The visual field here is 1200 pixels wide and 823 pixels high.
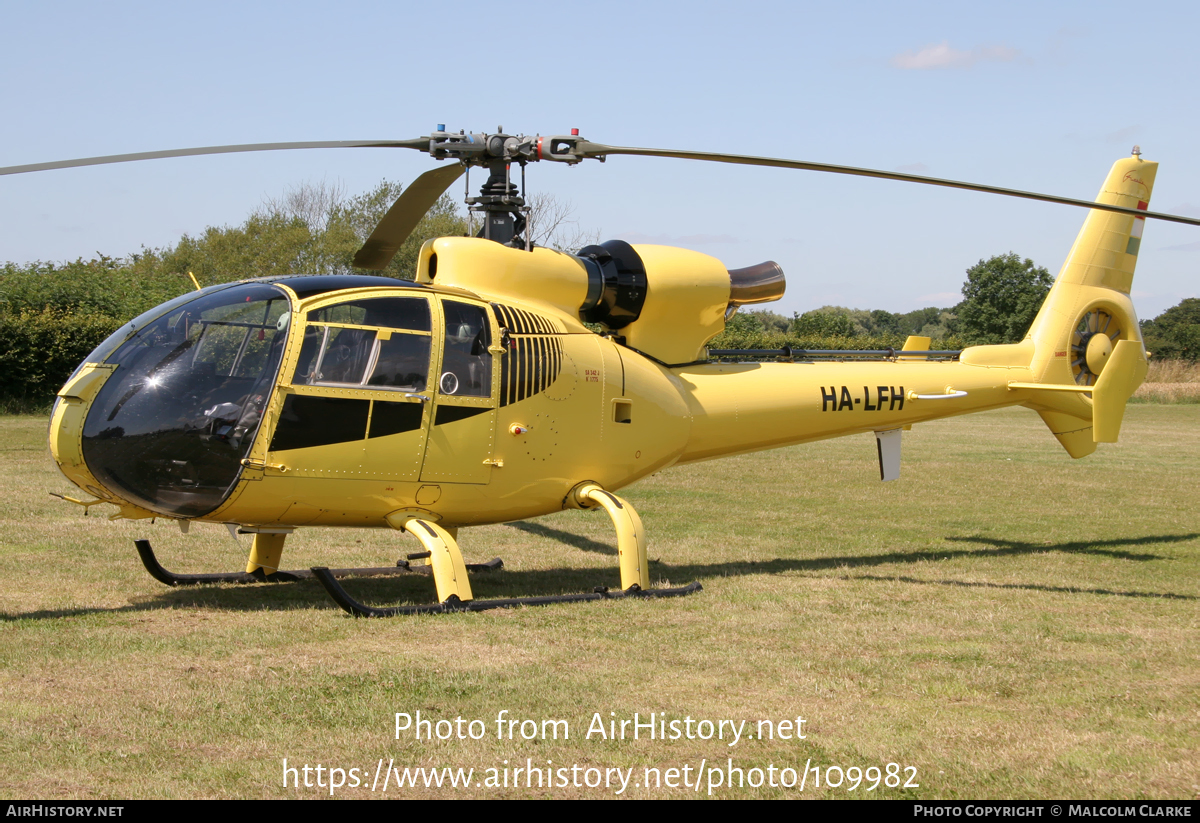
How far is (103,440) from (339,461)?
1511 millimetres

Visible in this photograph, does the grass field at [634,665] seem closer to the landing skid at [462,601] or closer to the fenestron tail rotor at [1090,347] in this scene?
the landing skid at [462,601]

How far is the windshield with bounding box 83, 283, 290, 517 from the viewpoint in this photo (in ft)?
22.3

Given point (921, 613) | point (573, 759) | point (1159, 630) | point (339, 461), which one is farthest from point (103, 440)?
point (1159, 630)

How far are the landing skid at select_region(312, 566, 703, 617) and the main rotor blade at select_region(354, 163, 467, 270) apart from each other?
2.84 m

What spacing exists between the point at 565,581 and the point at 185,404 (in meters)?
3.72

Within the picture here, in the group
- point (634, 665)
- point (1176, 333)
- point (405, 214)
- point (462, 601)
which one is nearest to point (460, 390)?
point (462, 601)

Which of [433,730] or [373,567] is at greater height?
[433,730]

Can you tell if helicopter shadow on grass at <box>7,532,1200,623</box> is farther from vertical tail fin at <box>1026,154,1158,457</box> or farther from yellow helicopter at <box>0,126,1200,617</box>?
vertical tail fin at <box>1026,154,1158,457</box>

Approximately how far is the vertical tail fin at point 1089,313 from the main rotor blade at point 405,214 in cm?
681

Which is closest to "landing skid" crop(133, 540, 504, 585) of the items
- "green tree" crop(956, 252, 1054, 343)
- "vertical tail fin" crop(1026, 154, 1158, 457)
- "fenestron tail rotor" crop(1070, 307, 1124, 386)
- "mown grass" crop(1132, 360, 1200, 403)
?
"vertical tail fin" crop(1026, 154, 1158, 457)

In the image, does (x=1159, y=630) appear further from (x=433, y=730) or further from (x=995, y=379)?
(x=433, y=730)

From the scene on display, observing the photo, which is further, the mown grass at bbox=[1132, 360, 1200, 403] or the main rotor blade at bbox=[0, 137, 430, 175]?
the mown grass at bbox=[1132, 360, 1200, 403]

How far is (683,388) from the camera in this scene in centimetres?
947

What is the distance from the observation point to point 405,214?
8.72 m
